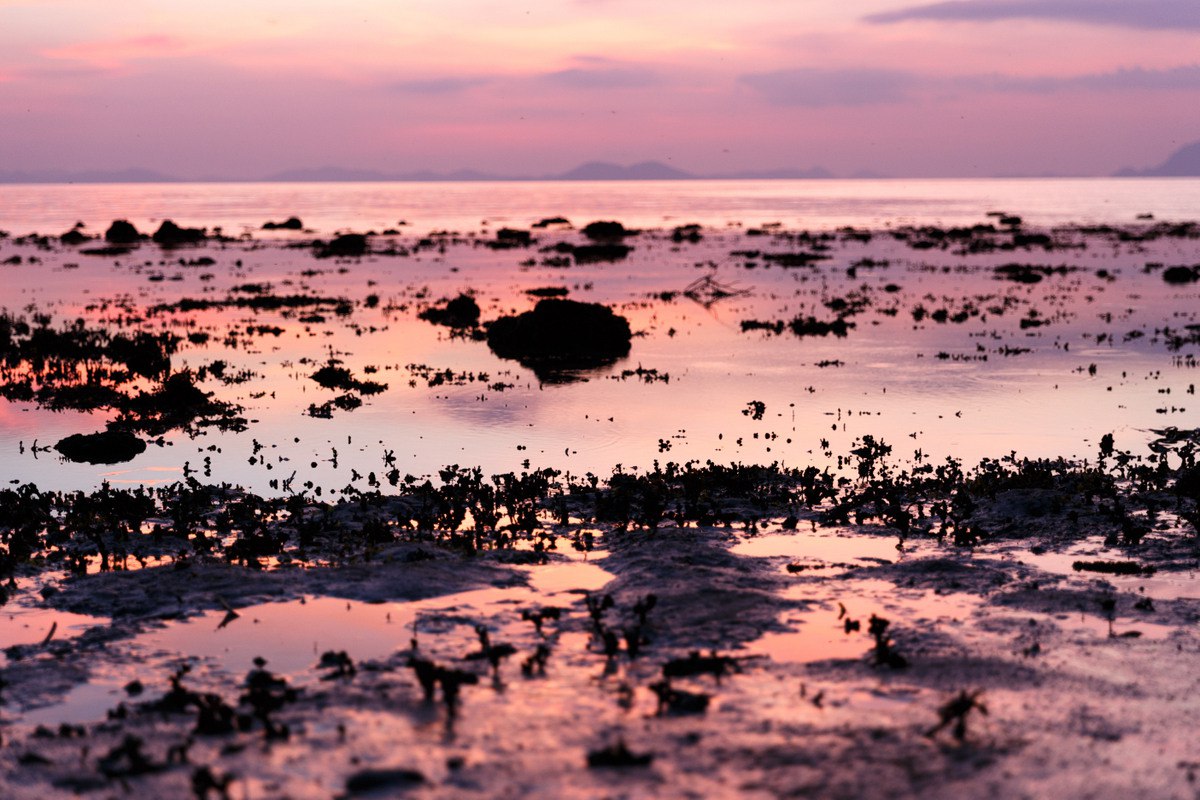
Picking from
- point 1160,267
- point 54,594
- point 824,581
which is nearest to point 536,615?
point 824,581

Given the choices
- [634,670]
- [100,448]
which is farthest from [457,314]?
[634,670]

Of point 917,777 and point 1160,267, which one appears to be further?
point 1160,267

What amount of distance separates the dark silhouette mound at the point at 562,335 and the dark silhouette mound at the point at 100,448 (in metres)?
12.6

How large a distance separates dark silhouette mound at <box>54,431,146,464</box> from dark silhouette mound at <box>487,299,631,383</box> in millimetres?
12640

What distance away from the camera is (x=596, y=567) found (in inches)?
492

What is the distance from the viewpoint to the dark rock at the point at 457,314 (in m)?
36.9

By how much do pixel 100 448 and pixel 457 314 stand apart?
20.3 metres

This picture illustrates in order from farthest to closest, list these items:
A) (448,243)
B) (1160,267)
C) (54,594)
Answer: (448,243), (1160,267), (54,594)

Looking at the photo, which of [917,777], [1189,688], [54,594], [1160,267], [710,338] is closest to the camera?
[917,777]

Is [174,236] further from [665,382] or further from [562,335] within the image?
[665,382]

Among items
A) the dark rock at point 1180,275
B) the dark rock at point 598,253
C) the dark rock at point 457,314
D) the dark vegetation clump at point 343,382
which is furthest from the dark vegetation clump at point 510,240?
the dark vegetation clump at point 343,382

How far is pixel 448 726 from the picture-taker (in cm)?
820

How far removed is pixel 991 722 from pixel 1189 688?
1.90m

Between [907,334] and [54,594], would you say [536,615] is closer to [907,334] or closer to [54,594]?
[54,594]
